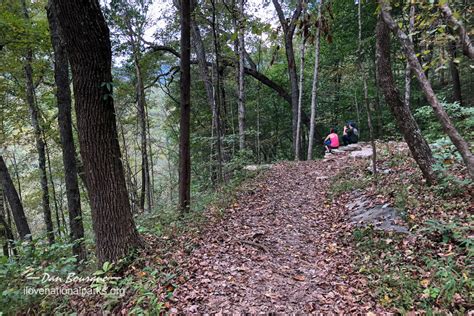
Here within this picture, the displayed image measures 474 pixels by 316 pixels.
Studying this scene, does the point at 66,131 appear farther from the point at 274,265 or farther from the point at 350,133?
the point at 350,133

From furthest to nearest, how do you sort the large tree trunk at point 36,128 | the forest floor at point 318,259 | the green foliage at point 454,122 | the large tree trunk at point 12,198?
the large tree trunk at point 36,128 < the large tree trunk at point 12,198 < the green foliage at point 454,122 < the forest floor at point 318,259

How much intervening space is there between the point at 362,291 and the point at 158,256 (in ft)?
9.93

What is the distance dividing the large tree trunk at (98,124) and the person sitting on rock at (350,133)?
12.4m

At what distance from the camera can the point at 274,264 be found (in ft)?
14.1

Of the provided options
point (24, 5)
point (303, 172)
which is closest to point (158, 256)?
point (303, 172)

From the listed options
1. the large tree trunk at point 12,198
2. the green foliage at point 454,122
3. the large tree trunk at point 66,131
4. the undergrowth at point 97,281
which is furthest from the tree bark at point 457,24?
the large tree trunk at point 12,198

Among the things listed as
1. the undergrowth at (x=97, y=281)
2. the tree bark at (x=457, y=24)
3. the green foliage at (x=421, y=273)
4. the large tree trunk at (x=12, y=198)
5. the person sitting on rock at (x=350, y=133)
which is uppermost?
the tree bark at (x=457, y=24)

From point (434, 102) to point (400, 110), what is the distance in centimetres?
190

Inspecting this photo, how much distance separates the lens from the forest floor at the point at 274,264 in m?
3.35

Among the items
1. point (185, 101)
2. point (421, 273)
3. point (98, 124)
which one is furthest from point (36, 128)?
point (421, 273)

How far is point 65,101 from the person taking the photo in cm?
656

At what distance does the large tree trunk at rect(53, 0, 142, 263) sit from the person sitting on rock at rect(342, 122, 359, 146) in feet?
40.6

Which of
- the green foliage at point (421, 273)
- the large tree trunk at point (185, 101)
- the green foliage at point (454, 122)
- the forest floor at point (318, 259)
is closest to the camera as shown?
the green foliage at point (421, 273)

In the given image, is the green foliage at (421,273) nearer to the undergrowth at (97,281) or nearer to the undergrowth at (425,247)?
the undergrowth at (425,247)
